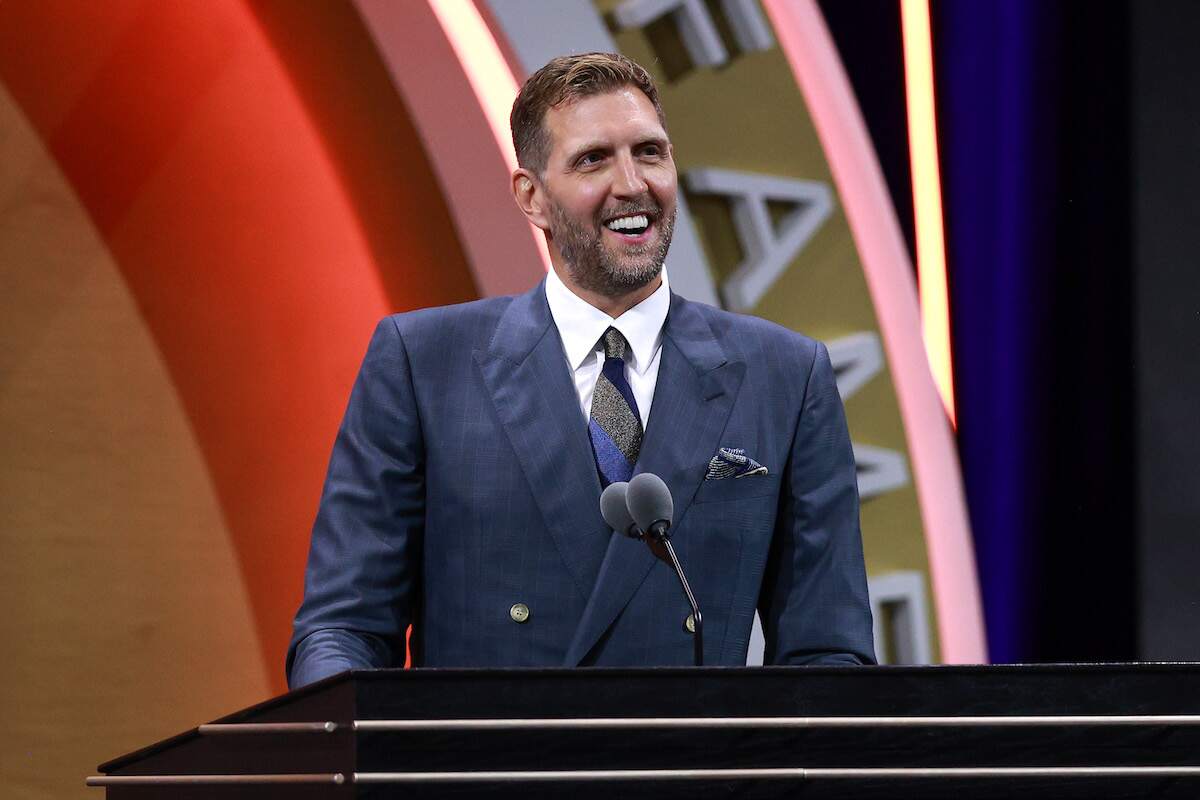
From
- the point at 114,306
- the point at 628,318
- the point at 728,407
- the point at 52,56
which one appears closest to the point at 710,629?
the point at 728,407

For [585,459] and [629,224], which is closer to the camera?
[585,459]

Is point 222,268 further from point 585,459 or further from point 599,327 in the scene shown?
point 585,459

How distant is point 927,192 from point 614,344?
151 cm

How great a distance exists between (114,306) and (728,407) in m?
1.45

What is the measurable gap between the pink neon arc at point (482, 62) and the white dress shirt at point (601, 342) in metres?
0.93

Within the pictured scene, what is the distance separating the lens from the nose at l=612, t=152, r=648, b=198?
2.26 meters

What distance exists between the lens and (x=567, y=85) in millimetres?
2311

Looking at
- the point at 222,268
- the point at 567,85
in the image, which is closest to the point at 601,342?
the point at 567,85

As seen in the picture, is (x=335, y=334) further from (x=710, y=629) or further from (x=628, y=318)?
(x=710, y=629)

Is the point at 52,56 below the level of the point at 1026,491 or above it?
above

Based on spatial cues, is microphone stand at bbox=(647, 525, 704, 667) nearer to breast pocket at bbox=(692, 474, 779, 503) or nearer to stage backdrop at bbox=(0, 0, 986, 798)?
breast pocket at bbox=(692, 474, 779, 503)

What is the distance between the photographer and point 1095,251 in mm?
3639

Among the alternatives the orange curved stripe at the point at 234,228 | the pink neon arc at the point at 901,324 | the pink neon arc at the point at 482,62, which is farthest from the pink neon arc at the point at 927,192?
the orange curved stripe at the point at 234,228

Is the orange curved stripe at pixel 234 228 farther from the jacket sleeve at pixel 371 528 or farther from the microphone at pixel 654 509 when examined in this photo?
the microphone at pixel 654 509
